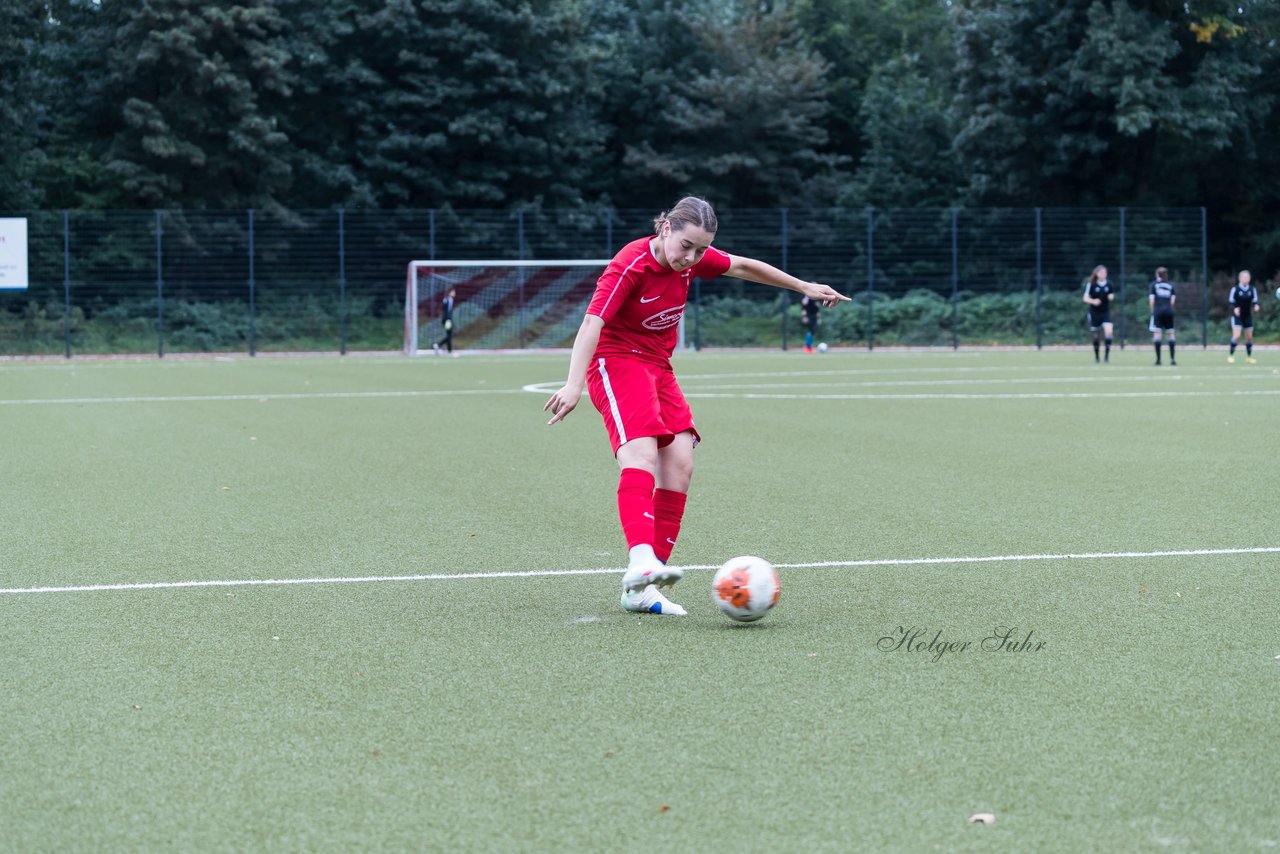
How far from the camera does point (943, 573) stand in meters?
7.17

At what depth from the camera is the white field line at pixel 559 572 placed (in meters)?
6.98

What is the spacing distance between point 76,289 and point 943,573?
109ft

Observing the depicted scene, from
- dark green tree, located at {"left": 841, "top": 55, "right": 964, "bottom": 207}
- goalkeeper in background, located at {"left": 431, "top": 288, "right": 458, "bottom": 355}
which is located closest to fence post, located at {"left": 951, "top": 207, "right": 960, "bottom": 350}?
goalkeeper in background, located at {"left": 431, "top": 288, "right": 458, "bottom": 355}

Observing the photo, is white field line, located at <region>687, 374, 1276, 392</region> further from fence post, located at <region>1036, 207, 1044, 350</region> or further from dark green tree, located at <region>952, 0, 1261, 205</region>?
dark green tree, located at <region>952, 0, 1261, 205</region>

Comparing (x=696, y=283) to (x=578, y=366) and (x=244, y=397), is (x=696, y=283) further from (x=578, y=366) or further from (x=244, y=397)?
(x=578, y=366)

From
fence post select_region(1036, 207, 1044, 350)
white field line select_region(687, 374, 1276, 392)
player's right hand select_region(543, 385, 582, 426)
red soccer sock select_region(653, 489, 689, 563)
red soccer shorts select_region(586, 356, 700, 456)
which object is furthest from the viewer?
fence post select_region(1036, 207, 1044, 350)

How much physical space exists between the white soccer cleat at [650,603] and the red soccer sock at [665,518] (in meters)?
0.34

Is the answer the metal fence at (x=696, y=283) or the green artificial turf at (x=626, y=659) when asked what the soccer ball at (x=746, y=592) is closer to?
the green artificial turf at (x=626, y=659)

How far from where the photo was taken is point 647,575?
597cm

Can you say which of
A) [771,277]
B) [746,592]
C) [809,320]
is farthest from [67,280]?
[746,592]

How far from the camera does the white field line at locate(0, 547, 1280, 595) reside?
698 cm

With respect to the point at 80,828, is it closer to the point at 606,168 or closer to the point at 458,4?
the point at 458,4

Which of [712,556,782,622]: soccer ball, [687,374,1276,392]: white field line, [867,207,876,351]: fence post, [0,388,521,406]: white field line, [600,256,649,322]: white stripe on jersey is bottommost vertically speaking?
[712,556,782,622]: soccer ball

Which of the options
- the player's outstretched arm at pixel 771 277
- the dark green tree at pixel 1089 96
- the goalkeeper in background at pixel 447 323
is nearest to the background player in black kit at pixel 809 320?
the goalkeeper in background at pixel 447 323
